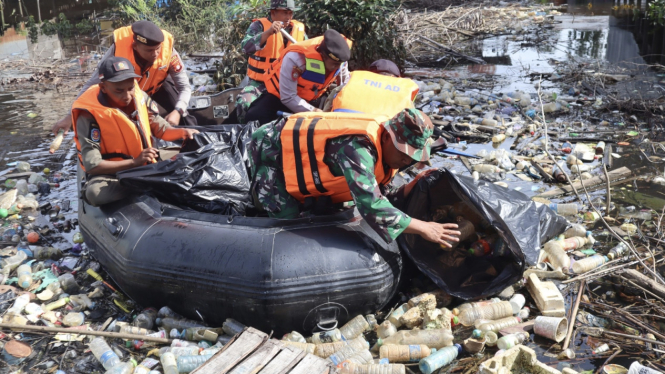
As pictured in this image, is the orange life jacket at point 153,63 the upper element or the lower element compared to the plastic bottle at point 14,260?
upper

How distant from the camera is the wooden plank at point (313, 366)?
286cm

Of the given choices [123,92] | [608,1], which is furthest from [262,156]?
[608,1]

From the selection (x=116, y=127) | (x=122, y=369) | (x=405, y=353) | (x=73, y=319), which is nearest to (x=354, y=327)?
(x=405, y=353)

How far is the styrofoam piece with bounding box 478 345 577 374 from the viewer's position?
2.90 m

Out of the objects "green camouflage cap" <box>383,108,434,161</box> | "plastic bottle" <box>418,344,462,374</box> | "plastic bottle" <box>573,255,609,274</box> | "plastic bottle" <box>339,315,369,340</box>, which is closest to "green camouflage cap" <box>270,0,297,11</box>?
"green camouflage cap" <box>383,108,434,161</box>

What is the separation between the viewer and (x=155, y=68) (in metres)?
5.00

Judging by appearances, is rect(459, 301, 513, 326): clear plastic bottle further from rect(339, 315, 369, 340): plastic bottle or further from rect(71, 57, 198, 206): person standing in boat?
rect(71, 57, 198, 206): person standing in boat

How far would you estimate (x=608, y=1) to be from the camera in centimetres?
1722

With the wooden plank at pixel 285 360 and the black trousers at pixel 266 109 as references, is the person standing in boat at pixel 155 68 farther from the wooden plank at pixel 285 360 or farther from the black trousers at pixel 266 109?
the wooden plank at pixel 285 360

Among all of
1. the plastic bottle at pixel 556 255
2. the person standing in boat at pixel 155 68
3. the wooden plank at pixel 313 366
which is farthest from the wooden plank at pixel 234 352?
the person standing in boat at pixel 155 68

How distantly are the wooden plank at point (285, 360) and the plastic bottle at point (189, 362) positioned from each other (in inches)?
14.9

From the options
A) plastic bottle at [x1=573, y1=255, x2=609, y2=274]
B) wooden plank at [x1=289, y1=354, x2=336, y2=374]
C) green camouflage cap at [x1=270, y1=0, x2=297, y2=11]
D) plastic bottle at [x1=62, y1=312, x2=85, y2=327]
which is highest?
green camouflage cap at [x1=270, y1=0, x2=297, y2=11]

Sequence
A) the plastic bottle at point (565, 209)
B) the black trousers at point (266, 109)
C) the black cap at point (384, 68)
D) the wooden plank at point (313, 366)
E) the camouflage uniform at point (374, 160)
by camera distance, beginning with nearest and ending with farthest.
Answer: the wooden plank at point (313, 366) → the camouflage uniform at point (374, 160) → the plastic bottle at point (565, 209) → the black cap at point (384, 68) → the black trousers at point (266, 109)

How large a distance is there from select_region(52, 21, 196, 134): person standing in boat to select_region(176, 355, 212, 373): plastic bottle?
2175mm
